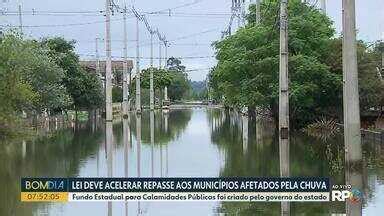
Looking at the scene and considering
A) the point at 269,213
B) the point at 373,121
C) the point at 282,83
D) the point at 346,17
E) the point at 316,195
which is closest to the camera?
the point at 346,17

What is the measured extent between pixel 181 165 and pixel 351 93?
1315 cm

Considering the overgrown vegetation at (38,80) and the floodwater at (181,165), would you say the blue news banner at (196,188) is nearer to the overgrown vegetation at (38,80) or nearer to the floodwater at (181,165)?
the floodwater at (181,165)

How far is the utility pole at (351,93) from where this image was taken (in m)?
8.96

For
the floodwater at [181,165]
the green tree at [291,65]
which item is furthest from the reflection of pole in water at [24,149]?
the green tree at [291,65]

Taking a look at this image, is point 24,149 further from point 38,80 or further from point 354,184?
point 354,184

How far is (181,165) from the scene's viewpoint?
71.2ft

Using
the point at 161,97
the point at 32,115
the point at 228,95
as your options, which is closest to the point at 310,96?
the point at 228,95

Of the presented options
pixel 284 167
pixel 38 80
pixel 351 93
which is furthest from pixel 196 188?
pixel 38 80

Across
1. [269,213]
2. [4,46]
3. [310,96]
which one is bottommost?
[269,213]

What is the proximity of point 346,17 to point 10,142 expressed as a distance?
2797cm

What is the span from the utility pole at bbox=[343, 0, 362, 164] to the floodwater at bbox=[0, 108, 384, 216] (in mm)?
349

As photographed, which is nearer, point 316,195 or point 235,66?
point 316,195

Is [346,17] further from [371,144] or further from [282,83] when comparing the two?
[371,144]

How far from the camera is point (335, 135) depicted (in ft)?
118
